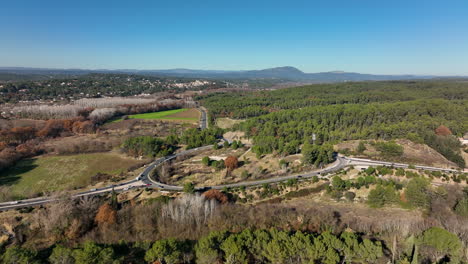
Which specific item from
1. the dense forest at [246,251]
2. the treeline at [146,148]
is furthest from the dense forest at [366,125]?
the dense forest at [246,251]

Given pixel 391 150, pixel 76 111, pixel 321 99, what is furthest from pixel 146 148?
pixel 321 99

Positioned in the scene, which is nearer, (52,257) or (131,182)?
(52,257)

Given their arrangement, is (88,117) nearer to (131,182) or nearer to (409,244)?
(131,182)

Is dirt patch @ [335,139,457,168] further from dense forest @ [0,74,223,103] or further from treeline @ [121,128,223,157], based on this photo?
dense forest @ [0,74,223,103]

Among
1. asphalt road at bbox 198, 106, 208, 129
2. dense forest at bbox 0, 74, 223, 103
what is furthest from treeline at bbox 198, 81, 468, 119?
dense forest at bbox 0, 74, 223, 103

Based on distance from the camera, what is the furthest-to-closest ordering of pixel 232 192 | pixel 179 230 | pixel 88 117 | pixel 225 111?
pixel 225 111
pixel 88 117
pixel 232 192
pixel 179 230

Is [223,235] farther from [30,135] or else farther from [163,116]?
[163,116]

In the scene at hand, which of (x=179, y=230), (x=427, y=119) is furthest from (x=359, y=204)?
(x=427, y=119)
